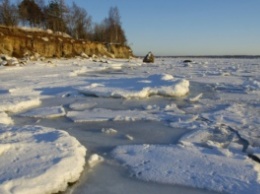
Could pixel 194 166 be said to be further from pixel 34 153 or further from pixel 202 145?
pixel 34 153

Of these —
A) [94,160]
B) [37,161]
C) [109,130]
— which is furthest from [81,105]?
[37,161]

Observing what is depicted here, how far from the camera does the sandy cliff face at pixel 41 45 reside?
2192 centimetres

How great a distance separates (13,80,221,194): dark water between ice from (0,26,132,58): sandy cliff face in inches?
633

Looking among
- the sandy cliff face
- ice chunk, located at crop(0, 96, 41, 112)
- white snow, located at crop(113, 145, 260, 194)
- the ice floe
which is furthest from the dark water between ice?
the sandy cliff face

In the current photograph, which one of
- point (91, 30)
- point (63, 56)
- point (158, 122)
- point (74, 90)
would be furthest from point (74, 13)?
point (158, 122)

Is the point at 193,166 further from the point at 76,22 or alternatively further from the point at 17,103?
the point at 76,22

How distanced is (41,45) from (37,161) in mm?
23736

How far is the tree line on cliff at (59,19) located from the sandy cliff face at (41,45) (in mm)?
4166

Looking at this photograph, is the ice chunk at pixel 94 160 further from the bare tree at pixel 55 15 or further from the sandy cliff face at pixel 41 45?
the bare tree at pixel 55 15

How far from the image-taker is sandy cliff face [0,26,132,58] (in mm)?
21922

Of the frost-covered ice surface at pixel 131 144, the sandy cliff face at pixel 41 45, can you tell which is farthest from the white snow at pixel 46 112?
the sandy cliff face at pixel 41 45

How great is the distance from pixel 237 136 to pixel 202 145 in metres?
0.70

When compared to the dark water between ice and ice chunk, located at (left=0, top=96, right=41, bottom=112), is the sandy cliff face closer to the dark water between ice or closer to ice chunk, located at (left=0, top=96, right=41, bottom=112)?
ice chunk, located at (left=0, top=96, right=41, bottom=112)

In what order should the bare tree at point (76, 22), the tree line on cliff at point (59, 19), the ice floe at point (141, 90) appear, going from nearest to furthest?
the ice floe at point (141, 90), the tree line on cliff at point (59, 19), the bare tree at point (76, 22)
